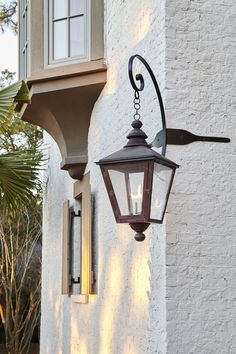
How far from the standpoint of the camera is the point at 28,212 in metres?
17.3

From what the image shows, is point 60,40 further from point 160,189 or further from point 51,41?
point 160,189

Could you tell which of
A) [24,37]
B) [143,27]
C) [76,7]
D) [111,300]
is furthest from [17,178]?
[143,27]

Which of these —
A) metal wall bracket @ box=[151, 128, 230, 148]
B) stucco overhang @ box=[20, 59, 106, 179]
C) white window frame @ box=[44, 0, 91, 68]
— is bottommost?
metal wall bracket @ box=[151, 128, 230, 148]

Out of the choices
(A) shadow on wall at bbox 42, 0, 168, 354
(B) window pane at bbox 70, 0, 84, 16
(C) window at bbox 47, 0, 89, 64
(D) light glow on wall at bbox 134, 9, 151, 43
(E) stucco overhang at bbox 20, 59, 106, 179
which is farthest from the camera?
(B) window pane at bbox 70, 0, 84, 16

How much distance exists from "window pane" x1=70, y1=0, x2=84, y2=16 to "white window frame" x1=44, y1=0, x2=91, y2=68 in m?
0.09

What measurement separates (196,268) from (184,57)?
152cm

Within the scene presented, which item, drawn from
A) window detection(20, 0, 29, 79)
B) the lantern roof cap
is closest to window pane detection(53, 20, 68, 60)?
window detection(20, 0, 29, 79)

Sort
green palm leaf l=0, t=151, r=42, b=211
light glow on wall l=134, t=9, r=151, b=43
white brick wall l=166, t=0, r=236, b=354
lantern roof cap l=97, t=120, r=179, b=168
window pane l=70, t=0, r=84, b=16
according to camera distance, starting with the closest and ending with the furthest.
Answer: lantern roof cap l=97, t=120, r=179, b=168 < white brick wall l=166, t=0, r=236, b=354 < light glow on wall l=134, t=9, r=151, b=43 < window pane l=70, t=0, r=84, b=16 < green palm leaf l=0, t=151, r=42, b=211

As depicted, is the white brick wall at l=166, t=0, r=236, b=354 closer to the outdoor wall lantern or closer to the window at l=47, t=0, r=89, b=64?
the outdoor wall lantern

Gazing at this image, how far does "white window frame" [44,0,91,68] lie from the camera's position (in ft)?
25.3

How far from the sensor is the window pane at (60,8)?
803 cm

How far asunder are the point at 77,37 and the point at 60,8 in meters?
0.44

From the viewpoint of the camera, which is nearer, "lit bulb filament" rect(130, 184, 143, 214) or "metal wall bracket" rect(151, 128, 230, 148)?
"lit bulb filament" rect(130, 184, 143, 214)

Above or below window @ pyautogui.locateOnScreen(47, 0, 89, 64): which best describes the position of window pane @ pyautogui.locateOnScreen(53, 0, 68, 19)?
above
